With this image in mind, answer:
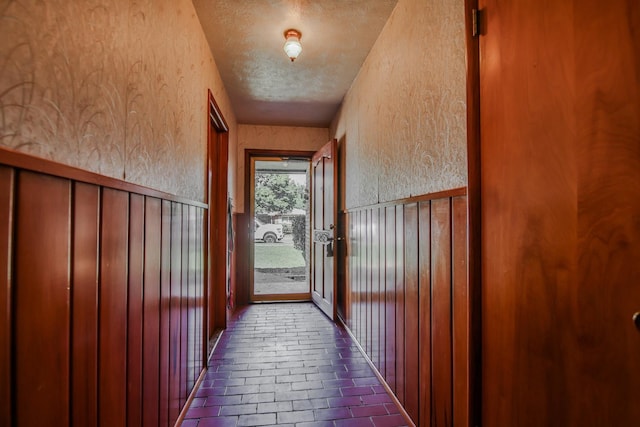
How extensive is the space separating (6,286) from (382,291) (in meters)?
1.96

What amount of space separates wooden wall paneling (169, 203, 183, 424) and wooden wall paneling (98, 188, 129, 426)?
496 millimetres

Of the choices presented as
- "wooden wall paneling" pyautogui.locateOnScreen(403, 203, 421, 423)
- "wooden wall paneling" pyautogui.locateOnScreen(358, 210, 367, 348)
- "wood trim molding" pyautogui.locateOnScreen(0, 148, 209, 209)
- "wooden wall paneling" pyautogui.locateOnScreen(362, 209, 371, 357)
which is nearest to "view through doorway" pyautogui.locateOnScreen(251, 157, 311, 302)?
"wooden wall paneling" pyautogui.locateOnScreen(358, 210, 367, 348)

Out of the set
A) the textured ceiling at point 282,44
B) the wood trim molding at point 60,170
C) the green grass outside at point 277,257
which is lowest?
the green grass outside at point 277,257

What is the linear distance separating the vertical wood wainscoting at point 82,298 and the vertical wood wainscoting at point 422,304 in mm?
1281

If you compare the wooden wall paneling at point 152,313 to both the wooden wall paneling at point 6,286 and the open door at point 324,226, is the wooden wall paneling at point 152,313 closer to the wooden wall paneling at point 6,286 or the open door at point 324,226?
the wooden wall paneling at point 6,286

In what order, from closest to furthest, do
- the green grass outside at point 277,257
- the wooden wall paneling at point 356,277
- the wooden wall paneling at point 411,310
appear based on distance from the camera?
the wooden wall paneling at point 411,310 → the wooden wall paneling at point 356,277 → the green grass outside at point 277,257

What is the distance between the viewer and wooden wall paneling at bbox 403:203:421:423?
5.59 ft

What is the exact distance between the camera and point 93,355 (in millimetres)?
952

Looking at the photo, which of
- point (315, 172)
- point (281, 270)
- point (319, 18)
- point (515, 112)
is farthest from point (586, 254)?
point (281, 270)

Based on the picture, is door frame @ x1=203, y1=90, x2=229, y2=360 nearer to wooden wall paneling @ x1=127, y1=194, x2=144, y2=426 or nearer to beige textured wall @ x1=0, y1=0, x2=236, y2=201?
beige textured wall @ x1=0, y1=0, x2=236, y2=201

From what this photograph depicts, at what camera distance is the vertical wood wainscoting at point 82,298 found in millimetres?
687

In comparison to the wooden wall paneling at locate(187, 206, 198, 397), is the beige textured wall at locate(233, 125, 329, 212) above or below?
above

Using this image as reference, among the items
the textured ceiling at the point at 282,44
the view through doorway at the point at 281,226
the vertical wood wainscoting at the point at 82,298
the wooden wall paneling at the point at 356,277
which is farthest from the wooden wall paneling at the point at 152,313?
the view through doorway at the point at 281,226

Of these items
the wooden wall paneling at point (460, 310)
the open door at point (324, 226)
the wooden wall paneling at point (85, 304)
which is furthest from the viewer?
the open door at point (324, 226)
